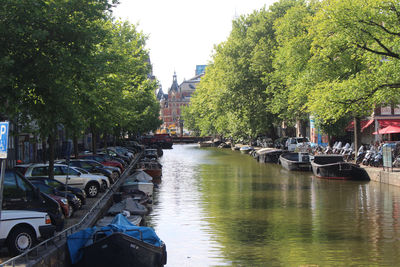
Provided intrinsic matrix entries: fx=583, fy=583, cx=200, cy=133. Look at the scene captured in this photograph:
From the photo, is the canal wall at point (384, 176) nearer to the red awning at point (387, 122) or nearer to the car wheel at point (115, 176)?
the car wheel at point (115, 176)

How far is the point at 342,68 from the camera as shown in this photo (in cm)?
3884

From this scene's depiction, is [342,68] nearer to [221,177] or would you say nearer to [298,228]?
[221,177]

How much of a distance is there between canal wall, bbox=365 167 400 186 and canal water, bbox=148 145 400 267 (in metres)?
0.46

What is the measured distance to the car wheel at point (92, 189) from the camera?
26875 millimetres

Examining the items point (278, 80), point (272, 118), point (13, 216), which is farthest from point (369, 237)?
point (272, 118)

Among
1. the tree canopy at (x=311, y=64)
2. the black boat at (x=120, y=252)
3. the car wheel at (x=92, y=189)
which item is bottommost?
the black boat at (x=120, y=252)

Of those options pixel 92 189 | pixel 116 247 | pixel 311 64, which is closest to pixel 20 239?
pixel 116 247

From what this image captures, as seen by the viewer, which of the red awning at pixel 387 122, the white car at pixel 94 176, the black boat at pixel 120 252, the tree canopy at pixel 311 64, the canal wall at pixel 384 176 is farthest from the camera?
the red awning at pixel 387 122

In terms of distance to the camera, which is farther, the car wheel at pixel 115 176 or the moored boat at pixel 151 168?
the moored boat at pixel 151 168

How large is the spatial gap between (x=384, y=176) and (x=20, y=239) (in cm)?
2516

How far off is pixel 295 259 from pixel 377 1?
1889cm

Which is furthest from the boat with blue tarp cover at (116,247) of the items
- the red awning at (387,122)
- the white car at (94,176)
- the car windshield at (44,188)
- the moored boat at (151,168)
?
the red awning at (387,122)

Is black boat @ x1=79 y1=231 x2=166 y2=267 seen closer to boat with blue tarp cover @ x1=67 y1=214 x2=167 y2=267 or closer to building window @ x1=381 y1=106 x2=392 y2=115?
boat with blue tarp cover @ x1=67 y1=214 x2=167 y2=267

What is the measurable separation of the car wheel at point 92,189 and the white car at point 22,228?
40.8 ft
